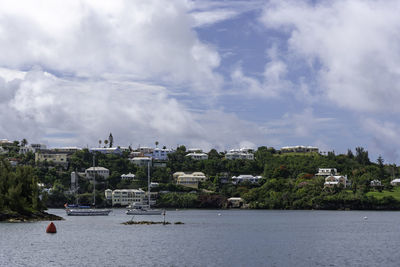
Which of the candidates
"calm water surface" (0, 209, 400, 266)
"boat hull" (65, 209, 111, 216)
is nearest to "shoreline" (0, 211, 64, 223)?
"calm water surface" (0, 209, 400, 266)

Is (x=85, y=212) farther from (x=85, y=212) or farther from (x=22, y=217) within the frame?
(x=22, y=217)

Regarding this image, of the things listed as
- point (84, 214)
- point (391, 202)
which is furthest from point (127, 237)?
point (391, 202)

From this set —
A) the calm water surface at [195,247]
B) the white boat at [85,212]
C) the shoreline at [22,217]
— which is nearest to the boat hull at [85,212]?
the white boat at [85,212]

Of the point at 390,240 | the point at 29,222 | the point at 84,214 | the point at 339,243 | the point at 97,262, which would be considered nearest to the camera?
the point at 97,262

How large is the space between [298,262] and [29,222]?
217 feet

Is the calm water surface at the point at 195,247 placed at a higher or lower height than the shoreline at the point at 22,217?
lower

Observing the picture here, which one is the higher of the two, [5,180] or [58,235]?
[5,180]

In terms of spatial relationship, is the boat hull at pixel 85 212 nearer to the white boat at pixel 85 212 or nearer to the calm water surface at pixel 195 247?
the white boat at pixel 85 212

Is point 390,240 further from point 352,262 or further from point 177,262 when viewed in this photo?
point 177,262

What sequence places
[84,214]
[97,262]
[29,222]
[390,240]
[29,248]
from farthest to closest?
1. [84,214]
2. [29,222]
3. [390,240]
4. [29,248]
5. [97,262]

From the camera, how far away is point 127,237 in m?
88.3

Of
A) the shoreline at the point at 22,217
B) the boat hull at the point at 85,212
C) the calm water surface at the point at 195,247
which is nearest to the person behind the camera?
the calm water surface at the point at 195,247

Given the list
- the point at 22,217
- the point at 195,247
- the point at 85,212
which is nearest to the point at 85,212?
the point at 85,212

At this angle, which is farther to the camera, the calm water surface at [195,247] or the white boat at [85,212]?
the white boat at [85,212]
